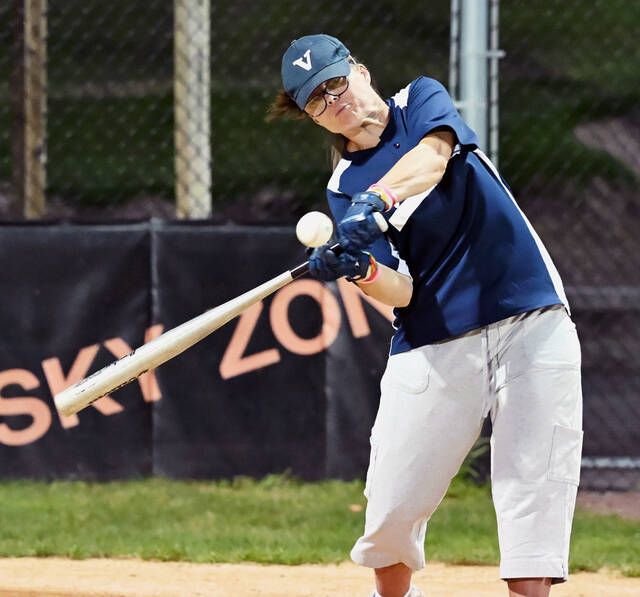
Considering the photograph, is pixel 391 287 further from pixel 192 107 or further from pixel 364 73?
pixel 192 107

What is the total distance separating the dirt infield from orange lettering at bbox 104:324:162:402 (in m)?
1.32

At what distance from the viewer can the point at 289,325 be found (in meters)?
6.60

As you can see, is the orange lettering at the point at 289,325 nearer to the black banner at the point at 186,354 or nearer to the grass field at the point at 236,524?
the black banner at the point at 186,354

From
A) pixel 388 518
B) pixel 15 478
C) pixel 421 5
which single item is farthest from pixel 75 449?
pixel 421 5

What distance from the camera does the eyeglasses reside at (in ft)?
12.4

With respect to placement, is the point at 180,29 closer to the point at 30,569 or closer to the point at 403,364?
the point at 30,569

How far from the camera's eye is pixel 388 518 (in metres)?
3.90

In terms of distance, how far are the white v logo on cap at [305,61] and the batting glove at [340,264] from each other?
0.50m

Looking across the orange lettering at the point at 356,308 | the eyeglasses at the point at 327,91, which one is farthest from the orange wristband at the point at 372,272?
the orange lettering at the point at 356,308

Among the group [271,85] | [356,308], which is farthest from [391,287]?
[271,85]

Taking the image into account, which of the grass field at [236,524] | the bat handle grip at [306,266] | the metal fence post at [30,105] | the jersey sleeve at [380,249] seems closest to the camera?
the bat handle grip at [306,266]

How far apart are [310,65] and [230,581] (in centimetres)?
213

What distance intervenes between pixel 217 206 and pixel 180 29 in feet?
Result: 4.30

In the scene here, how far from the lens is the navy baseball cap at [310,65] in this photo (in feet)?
12.3
